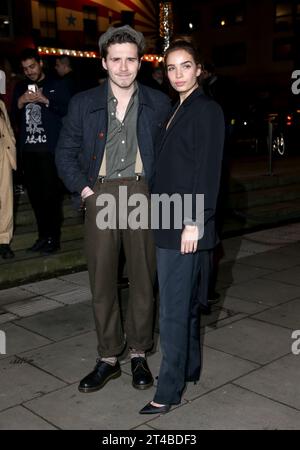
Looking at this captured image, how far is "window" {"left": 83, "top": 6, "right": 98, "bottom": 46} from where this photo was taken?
16781 millimetres

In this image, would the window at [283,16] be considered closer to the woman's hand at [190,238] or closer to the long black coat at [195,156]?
the long black coat at [195,156]

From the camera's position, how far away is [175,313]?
9.55 ft

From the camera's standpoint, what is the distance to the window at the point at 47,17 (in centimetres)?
1675

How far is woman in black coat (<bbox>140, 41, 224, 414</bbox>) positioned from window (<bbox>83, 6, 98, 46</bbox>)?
15.0 metres

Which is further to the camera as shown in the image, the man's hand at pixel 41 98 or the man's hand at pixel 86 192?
the man's hand at pixel 41 98

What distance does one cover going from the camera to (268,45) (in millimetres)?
35031

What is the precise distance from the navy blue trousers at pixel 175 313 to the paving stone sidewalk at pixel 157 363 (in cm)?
17

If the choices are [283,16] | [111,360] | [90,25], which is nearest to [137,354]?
[111,360]

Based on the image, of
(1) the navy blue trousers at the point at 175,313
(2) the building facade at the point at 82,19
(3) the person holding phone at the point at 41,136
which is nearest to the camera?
(1) the navy blue trousers at the point at 175,313

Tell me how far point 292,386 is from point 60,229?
3986 millimetres

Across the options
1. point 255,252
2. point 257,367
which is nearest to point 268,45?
point 255,252

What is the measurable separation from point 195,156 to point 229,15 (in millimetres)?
37337

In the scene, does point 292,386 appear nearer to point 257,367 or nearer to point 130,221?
point 257,367

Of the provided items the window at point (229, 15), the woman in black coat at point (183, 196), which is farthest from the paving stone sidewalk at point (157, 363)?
the window at point (229, 15)
